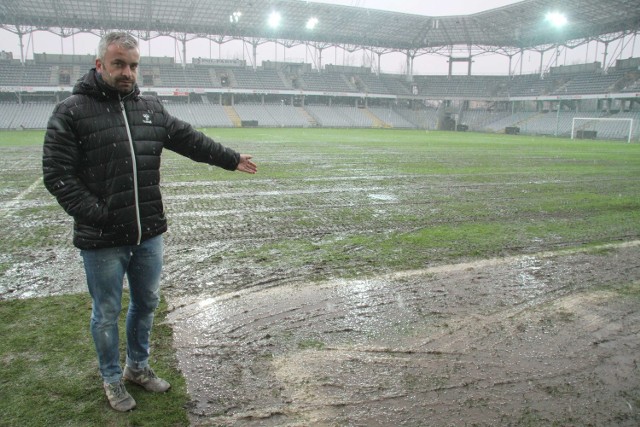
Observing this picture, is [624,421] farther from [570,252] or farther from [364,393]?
[570,252]

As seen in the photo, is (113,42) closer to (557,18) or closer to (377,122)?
(557,18)

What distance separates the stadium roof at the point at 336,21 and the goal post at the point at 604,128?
9719mm

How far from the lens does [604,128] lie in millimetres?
42219

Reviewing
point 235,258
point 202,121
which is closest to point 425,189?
point 235,258

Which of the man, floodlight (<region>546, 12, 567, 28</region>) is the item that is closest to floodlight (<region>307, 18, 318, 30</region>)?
floodlight (<region>546, 12, 567, 28</region>)

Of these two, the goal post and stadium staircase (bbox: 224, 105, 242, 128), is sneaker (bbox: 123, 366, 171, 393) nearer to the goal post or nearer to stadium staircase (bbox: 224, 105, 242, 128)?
the goal post

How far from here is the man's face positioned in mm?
2693

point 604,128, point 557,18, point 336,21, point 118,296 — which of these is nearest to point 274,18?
point 336,21

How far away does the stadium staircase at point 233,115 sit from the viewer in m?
51.0

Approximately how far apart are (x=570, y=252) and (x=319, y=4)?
50.3 meters

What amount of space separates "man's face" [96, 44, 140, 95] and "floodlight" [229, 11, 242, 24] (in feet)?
169

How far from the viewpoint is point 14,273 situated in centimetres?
546

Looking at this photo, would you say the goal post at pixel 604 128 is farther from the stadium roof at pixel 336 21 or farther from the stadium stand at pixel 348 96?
the stadium roof at pixel 336 21

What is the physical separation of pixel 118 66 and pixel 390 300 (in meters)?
3.21
